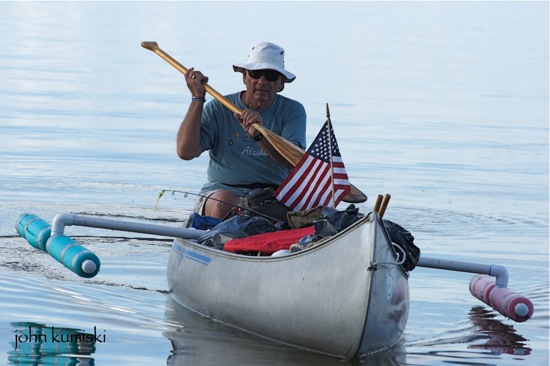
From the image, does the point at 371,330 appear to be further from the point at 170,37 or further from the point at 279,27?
the point at 279,27

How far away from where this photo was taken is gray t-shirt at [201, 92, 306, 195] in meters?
9.62

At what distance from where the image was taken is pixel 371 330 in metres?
7.67

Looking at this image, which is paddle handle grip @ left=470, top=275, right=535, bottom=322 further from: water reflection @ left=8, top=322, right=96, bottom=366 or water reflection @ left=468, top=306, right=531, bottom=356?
water reflection @ left=8, top=322, right=96, bottom=366

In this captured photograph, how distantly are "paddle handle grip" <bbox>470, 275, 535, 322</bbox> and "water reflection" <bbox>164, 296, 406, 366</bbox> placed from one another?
1168mm

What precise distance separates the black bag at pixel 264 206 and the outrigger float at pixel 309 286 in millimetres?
414

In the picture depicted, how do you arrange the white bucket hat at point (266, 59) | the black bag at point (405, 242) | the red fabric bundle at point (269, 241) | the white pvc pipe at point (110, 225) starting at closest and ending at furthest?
Answer: the black bag at point (405, 242), the red fabric bundle at point (269, 241), the white pvc pipe at point (110, 225), the white bucket hat at point (266, 59)

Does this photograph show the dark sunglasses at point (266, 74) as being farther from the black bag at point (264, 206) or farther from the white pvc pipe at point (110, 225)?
the white pvc pipe at point (110, 225)

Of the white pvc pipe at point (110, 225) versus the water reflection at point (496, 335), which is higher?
the white pvc pipe at point (110, 225)

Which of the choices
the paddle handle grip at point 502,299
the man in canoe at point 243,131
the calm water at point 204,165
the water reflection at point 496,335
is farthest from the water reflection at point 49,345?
the paddle handle grip at point 502,299

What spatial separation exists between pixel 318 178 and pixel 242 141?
2.58ft

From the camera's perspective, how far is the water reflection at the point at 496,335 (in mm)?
8784

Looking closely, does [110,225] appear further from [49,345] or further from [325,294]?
[325,294]

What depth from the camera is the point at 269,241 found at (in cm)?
844

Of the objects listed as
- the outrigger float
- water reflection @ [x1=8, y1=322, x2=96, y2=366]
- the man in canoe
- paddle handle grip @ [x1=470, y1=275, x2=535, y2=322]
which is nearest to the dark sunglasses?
the man in canoe
